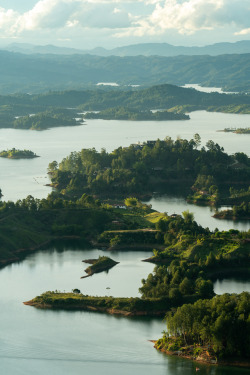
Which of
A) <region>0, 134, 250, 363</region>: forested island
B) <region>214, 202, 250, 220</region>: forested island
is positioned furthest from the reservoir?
<region>214, 202, 250, 220</region>: forested island

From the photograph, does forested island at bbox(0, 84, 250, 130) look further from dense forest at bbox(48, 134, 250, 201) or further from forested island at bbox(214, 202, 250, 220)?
forested island at bbox(214, 202, 250, 220)

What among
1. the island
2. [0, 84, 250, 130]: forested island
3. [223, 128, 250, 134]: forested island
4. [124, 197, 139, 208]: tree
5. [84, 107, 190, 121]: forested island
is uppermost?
[0, 84, 250, 130]: forested island

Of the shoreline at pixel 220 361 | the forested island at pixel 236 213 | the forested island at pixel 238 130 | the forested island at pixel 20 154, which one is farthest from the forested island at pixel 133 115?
the shoreline at pixel 220 361

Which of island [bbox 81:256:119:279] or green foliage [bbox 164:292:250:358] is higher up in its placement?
island [bbox 81:256:119:279]

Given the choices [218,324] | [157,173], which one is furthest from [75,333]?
[157,173]

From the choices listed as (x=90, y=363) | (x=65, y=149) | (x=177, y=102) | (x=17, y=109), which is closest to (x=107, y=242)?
(x=90, y=363)

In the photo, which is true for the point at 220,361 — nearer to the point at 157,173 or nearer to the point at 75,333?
the point at 75,333

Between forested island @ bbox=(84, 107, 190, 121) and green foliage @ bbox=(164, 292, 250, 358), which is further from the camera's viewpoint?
forested island @ bbox=(84, 107, 190, 121)

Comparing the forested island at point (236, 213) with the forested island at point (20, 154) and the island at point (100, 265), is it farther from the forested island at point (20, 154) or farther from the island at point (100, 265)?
the forested island at point (20, 154)

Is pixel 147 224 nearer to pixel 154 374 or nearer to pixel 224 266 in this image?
pixel 224 266
